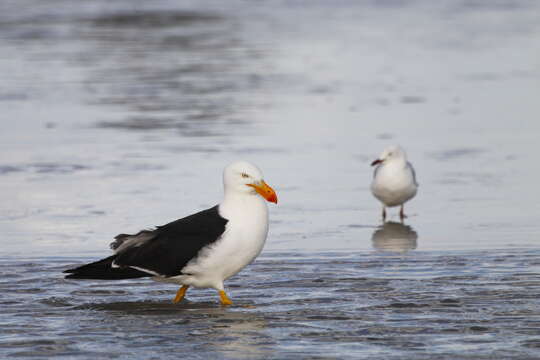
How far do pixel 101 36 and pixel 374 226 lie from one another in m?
18.8

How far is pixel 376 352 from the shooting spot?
22.0 feet

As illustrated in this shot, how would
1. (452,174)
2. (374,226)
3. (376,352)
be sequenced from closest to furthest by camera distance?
(376,352) < (374,226) < (452,174)

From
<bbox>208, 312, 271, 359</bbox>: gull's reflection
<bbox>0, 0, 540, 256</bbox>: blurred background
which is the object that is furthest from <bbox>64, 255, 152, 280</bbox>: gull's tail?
<bbox>0, 0, 540, 256</bbox>: blurred background

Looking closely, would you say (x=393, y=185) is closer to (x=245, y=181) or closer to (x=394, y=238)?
(x=394, y=238)

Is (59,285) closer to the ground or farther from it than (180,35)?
closer to the ground

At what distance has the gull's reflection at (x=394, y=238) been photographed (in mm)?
10234

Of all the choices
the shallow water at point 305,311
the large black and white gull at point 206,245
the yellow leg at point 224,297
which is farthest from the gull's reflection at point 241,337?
the large black and white gull at point 206,245

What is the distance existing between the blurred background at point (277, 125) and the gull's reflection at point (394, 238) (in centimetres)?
10

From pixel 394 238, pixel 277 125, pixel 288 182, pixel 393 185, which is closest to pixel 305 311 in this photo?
pixel 394 238

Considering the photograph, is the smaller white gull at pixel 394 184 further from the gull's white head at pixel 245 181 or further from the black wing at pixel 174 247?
the black wing at pixel 174 247

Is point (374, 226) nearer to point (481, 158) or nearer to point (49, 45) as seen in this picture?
point (481, 158)

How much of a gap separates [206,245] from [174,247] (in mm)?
224

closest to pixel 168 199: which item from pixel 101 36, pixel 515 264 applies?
pixel 515 264

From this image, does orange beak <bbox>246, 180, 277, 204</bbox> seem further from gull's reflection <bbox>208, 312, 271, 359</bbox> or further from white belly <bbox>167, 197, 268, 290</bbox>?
gull's reflection <bbox>208, 312, 271, 359</bbox>
